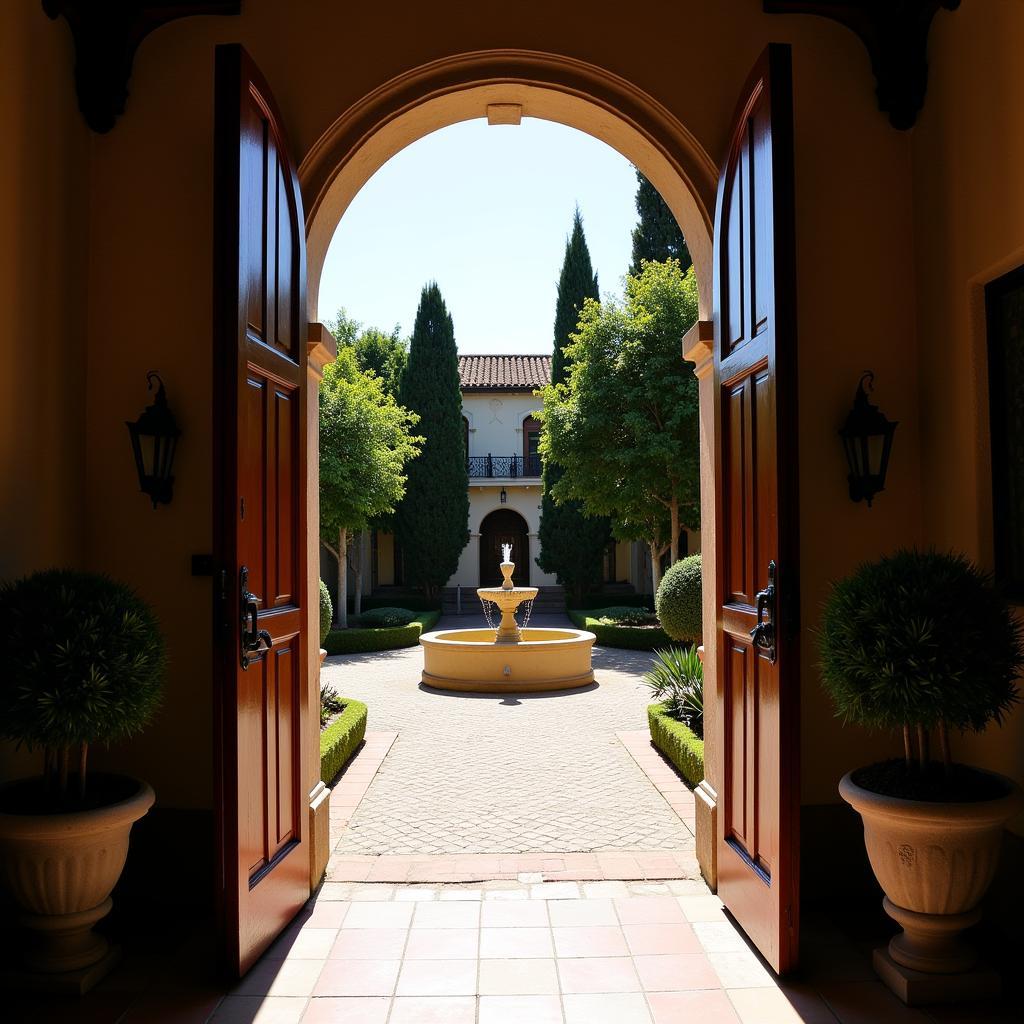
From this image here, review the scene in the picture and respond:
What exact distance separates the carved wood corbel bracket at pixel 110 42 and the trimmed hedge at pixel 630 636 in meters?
14.5

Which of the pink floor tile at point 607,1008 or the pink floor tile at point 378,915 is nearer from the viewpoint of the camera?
the pink floor tile at point 607,1008

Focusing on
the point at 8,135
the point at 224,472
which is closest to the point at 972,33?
the point at 224,472

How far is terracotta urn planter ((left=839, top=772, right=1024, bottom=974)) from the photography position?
324 cm

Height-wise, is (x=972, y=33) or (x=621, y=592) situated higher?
(x=972, y=33)

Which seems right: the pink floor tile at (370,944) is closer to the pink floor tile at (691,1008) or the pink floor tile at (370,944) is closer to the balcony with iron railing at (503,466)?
the pink floor tile at (691,1008)

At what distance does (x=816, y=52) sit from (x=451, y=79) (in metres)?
1.98

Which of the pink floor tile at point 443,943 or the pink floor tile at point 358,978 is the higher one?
the pink floor tile at point 358,978

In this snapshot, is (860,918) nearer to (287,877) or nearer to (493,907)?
(493,907)

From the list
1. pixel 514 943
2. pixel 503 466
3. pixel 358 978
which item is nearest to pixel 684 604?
pixel 514 943

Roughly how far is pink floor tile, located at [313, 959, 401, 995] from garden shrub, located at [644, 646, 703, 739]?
13.6 feet

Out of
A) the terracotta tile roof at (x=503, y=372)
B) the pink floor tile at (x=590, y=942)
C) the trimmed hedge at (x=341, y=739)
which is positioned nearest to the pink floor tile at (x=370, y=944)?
the pink floor tile at (x=590, y=942)

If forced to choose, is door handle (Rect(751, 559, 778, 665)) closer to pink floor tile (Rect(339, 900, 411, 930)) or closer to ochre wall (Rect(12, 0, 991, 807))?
ochre wall (Rect(12, 0, 991, 807))

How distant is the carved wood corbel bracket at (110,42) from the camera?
4.42 metres

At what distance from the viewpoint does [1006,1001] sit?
10.9ft
